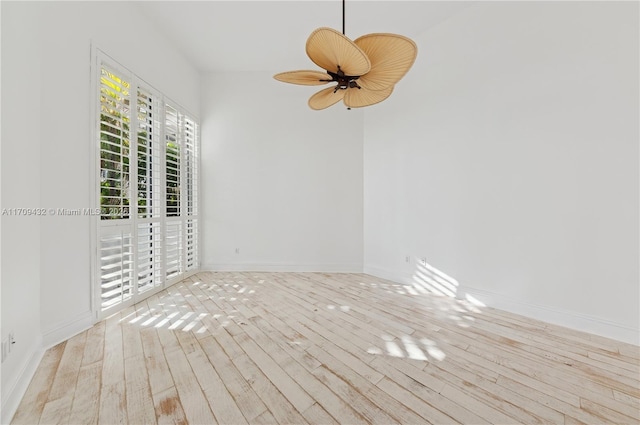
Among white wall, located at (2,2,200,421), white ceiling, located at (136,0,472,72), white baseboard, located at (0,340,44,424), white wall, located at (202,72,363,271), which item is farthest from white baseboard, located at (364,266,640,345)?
white wall, located at (2,2,200,421)

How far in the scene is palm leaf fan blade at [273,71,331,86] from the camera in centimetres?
191

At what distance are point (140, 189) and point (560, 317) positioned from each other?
183 inches

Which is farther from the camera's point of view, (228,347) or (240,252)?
(240,252)

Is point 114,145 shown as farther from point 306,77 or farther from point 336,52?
point 336,52

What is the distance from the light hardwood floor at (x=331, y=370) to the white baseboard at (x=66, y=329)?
0.24 ft

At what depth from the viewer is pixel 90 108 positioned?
2322 millimetres

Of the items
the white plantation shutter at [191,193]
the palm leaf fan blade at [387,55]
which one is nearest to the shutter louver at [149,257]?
the white plantation shutter at [191,193]

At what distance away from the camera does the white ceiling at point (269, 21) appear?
114 inches

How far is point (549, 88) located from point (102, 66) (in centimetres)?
435

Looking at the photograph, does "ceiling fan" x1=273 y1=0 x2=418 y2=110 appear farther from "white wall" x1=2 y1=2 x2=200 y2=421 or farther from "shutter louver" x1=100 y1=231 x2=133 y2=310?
"shutter louver" x1=100 y1=231 x2=133 y2=310

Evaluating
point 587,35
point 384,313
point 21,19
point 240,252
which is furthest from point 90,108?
point 587,35

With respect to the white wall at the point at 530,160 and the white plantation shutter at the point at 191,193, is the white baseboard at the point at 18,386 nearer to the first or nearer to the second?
the white plantation shutter at the point at 191,193

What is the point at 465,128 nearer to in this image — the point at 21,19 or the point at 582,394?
the point at 582,394

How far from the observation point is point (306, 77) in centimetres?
196
